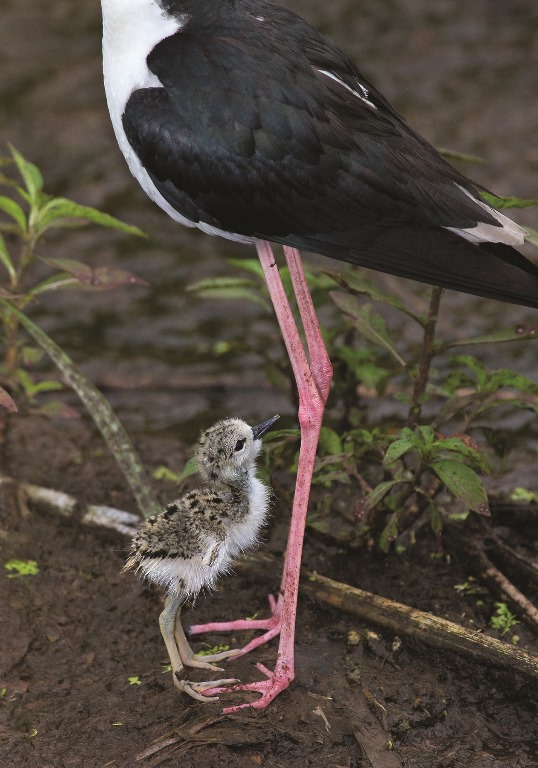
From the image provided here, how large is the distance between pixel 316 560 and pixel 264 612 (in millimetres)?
340

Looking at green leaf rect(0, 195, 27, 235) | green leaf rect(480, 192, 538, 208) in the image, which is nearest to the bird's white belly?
green leaf rect(0, 195, 27, 235)

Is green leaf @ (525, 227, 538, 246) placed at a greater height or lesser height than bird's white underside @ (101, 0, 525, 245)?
lesser

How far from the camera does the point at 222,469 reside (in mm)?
3756

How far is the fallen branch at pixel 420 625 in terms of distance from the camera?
356cm

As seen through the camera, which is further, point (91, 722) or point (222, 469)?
point (222, 469)

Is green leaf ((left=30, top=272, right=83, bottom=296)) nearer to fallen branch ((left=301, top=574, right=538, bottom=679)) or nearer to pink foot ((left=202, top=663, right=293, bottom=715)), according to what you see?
fallen branch ((left=301, top=574, right=538, bottom=679))

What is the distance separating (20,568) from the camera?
4219 millimetres

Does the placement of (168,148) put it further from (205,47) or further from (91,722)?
(91,722)

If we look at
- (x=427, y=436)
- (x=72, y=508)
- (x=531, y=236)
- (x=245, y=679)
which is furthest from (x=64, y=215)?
(x=245, y=679)

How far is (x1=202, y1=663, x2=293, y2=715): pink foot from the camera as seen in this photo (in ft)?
11.5

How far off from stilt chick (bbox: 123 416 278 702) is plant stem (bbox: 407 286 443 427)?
67cm

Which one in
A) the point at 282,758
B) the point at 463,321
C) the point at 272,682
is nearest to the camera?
the point at 282,758

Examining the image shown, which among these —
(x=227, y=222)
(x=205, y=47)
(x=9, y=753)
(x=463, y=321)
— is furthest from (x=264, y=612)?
(x=463, y=321)

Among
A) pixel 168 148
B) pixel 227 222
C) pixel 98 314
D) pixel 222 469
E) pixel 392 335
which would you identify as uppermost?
pixel 168 148
